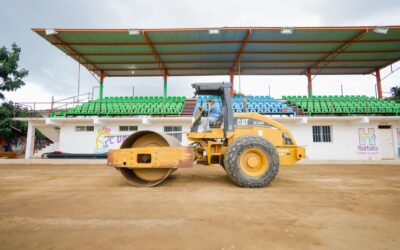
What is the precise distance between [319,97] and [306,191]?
17151 mm

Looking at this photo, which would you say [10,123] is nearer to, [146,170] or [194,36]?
→ [194,36]

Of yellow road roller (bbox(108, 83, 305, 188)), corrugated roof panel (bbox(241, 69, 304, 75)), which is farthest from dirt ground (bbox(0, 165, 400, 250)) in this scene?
corrugated roof panel (bbox(241, 69, 304, 75))

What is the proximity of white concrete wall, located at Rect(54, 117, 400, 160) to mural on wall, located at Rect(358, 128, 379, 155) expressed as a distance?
0.24 ft

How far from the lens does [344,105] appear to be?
16703 mm

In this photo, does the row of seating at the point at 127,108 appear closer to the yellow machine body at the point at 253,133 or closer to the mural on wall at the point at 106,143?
the mural on wall at the point at 106,143

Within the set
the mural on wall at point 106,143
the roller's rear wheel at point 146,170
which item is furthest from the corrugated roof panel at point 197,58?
the roller's rear wheel at point 146,170

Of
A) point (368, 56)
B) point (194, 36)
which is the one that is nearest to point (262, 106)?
point (194, 36)

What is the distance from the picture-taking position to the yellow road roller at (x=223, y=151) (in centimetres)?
519

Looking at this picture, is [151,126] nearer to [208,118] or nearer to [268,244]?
[208,118]

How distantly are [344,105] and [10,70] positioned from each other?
31018 millimetres

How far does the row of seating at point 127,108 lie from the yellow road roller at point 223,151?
10243 millimetres

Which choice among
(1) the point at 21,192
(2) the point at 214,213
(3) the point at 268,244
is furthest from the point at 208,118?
(1) the point at 21,192

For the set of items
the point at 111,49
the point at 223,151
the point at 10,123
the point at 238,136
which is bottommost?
the point at 223,151

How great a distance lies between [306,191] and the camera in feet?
16.7
